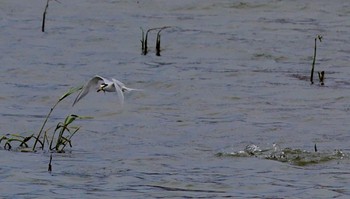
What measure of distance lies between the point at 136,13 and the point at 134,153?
661cm

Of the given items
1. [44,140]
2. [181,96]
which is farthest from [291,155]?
[181,96]

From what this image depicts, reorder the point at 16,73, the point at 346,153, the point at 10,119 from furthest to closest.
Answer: the point at 16,73 → the point at 10,119 → the point at 346,153

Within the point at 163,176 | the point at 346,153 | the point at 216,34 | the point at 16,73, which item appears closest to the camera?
the point at 163,176

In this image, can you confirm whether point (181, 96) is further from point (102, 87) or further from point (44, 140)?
point (102, 87)

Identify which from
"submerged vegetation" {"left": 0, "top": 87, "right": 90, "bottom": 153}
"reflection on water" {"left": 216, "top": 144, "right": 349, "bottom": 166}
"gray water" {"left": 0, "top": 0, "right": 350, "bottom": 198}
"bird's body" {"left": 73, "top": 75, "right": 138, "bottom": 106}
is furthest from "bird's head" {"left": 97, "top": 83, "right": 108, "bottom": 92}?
"reflection on water" {"left": 216, "top": 144, "right": 349, "bottom": 166}

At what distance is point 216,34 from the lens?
41.9 feet

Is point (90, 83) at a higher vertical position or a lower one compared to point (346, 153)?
higher

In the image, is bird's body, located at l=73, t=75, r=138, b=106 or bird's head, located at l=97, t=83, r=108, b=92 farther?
bird's head, located at l=97, t=83, r=108, b=92

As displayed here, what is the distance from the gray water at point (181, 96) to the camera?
6.96m

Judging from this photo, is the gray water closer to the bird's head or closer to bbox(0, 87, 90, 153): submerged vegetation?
bbox(0, 87, 90, 153): submerged vegetation

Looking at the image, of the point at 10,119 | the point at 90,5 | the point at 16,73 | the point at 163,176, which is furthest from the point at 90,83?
the point at 90,5

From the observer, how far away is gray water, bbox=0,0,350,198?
274 inches

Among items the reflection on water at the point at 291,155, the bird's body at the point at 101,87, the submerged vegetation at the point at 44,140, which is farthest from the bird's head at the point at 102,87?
the reflection on water at the point at 291,155

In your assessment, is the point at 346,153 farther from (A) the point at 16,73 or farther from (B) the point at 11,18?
(B) the point at 11,18
